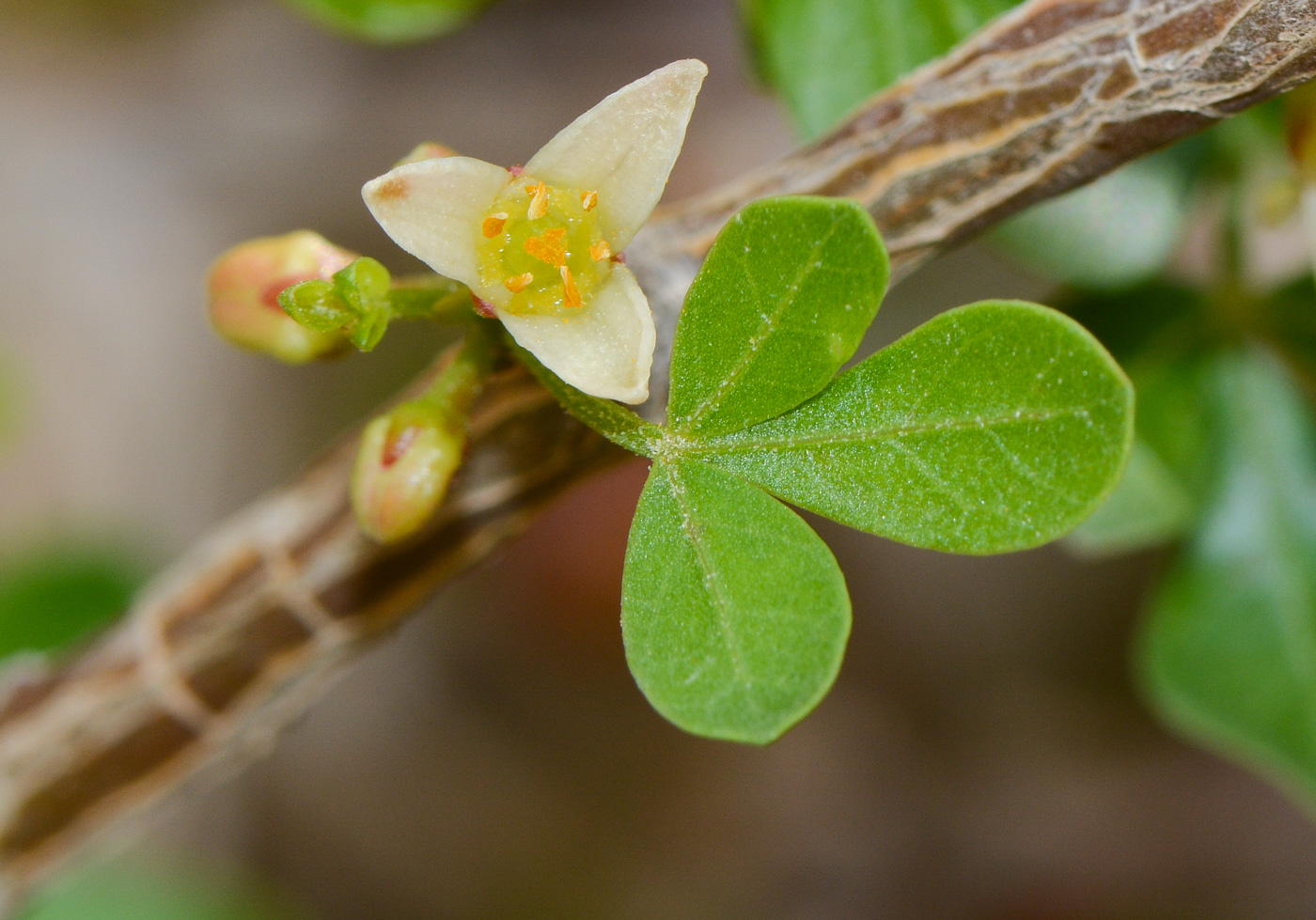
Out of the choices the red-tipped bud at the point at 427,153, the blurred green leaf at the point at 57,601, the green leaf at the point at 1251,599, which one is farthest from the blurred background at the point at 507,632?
the red-tipped bud at the point at 427,153

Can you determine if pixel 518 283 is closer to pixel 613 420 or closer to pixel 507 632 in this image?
pixel 613 420

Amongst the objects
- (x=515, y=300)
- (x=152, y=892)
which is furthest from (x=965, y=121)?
(x=152, y=892)

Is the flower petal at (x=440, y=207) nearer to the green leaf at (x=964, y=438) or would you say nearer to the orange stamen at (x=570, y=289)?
the orange stamen at (x=570, y=289)

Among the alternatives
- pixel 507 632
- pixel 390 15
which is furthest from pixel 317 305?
pixel 507 632

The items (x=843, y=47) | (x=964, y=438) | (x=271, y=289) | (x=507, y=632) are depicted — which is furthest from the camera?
(x=507, y=632)

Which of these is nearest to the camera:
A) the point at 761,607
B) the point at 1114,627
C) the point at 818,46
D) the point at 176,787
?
the point at 761,607

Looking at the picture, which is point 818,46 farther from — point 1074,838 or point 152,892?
point 1074,838

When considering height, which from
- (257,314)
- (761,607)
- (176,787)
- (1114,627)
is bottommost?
(1114,627)
